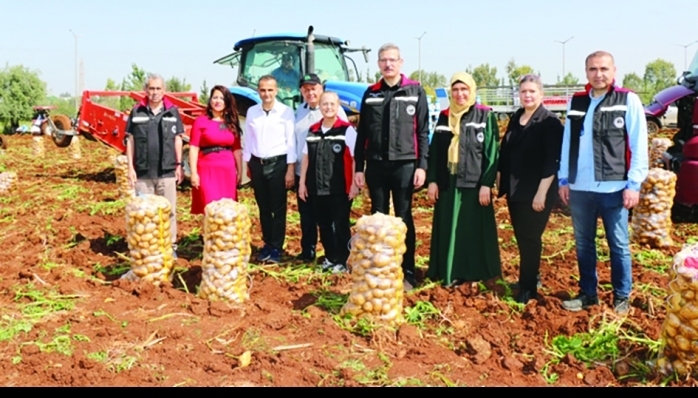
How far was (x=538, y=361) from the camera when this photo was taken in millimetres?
3545

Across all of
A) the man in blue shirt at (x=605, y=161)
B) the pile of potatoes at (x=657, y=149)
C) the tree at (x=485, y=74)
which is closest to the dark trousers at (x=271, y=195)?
the man in blue shirt at (x=605, y=161)

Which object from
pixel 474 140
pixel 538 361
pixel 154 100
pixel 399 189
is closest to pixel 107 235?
pixel 154 100

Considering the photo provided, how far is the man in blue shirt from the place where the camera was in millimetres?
3873

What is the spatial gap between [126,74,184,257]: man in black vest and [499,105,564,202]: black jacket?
278 centimetres

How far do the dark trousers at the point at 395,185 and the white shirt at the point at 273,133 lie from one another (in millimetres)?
856

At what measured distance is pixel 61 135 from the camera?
1371 cm

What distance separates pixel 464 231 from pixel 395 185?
60cm

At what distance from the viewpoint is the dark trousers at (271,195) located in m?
5.45

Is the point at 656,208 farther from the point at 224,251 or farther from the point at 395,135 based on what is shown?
the point at 224,251

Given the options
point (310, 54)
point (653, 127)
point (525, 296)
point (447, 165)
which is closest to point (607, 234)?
point (525, 296)

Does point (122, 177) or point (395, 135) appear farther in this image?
point (122, 177)

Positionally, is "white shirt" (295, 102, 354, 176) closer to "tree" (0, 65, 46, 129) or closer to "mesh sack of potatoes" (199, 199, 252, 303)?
"mesh sack of potatoes" (199, 199, 252, 303)

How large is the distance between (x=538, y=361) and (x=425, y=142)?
5.93 ft

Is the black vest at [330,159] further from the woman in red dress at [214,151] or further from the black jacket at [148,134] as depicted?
the black jacket at [148,134]
